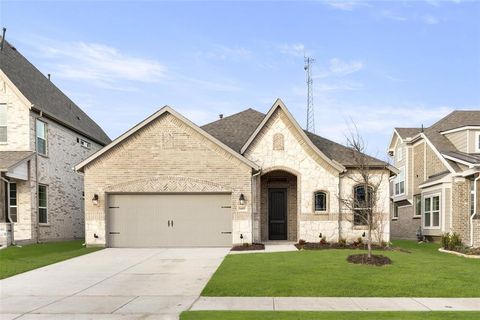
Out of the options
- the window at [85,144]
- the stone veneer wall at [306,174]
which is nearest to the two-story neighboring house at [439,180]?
the stone veneer wall at [306,174]

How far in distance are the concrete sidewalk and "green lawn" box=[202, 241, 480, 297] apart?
1.39 ft

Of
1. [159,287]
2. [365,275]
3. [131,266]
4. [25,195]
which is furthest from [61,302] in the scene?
[25,195]

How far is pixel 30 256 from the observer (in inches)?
632

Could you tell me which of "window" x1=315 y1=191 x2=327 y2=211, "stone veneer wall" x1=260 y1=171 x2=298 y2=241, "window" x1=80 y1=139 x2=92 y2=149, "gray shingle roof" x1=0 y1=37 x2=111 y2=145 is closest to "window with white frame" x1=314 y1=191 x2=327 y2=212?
"window" x1=315 y1=191 x2=327 y2=211

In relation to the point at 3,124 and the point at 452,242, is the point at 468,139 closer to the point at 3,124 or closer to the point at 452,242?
the point at 452,242

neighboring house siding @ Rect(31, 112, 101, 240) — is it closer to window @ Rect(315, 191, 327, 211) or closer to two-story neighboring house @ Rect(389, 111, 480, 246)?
window @ Rect(315, 191, 327, 211)

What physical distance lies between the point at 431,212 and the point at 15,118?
910 inches

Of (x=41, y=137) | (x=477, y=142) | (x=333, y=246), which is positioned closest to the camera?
(x=333, y=246)

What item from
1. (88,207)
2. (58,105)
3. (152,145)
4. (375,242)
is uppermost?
(58,105)

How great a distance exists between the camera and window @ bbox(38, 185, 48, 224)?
2119cm

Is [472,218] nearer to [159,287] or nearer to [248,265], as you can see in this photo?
[248,265]

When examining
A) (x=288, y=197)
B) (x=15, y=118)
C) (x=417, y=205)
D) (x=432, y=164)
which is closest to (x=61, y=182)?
(x=15, y=118)

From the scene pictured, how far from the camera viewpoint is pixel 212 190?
19.1 m

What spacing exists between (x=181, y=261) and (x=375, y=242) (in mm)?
10105
